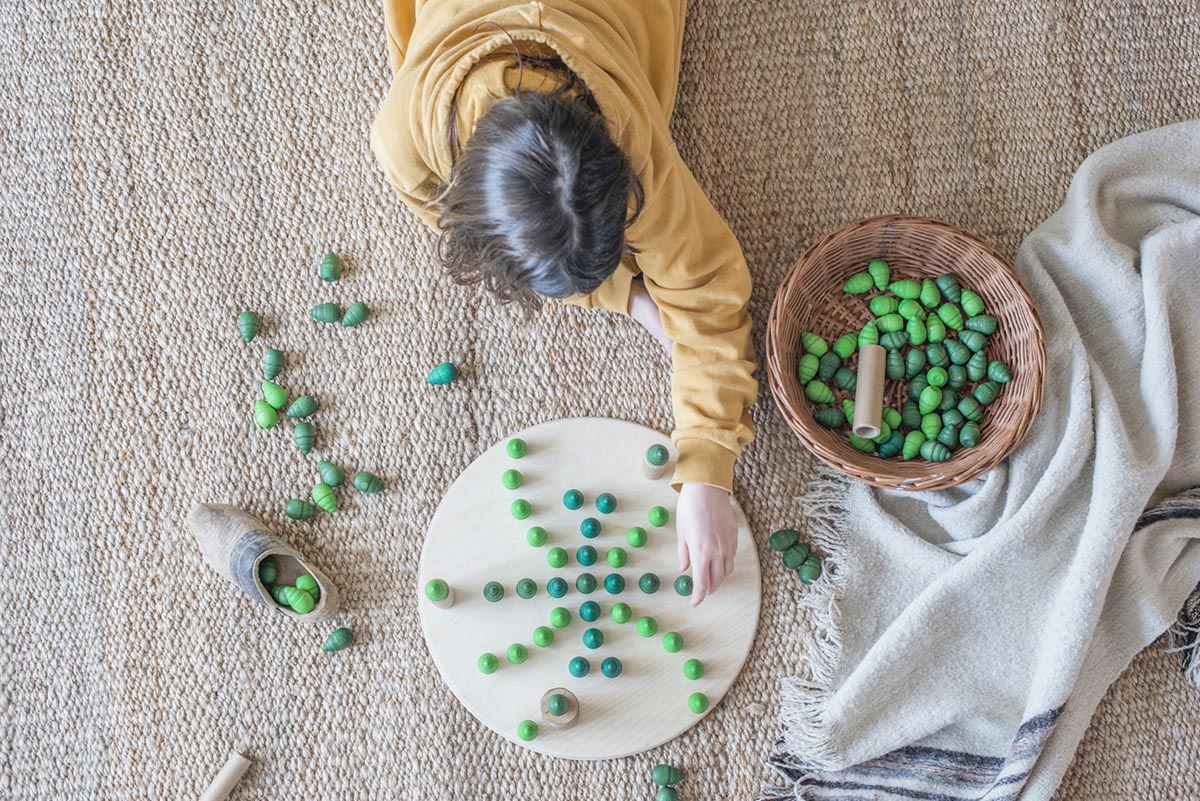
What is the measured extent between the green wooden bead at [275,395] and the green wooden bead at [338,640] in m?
0.28

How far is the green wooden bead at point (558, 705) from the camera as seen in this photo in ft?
3.41

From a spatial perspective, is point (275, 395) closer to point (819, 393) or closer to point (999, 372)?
point (819, 393)

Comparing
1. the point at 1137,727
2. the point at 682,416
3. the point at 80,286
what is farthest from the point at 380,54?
the point at 1137,727

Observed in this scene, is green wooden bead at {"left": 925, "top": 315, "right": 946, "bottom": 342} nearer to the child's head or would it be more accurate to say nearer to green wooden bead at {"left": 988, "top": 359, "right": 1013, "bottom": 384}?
green wooden bead at {"left": 988, "top": 359, "right": 1013, "bottom": 384}

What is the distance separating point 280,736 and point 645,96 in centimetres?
82

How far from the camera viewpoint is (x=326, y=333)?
117 cm

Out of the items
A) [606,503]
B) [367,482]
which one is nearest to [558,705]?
[606,503]

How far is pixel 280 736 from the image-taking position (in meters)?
1.11

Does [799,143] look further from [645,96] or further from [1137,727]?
[1137,727]

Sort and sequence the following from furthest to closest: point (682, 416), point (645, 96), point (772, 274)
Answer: point (772, 274), point (682, 416), point (645, 96)

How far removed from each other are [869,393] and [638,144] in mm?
402

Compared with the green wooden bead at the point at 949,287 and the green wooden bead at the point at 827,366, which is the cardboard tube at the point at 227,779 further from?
the green wooden bead at the point at 949,287

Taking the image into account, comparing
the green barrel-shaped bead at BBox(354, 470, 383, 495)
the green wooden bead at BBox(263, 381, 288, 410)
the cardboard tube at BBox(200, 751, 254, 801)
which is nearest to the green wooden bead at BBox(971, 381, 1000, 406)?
the green barrel-shaped bead at BBox(354, 470, 383, 495)

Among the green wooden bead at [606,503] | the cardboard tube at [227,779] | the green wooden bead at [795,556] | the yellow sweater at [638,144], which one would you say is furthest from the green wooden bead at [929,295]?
the cardboard tube at [227,779]
